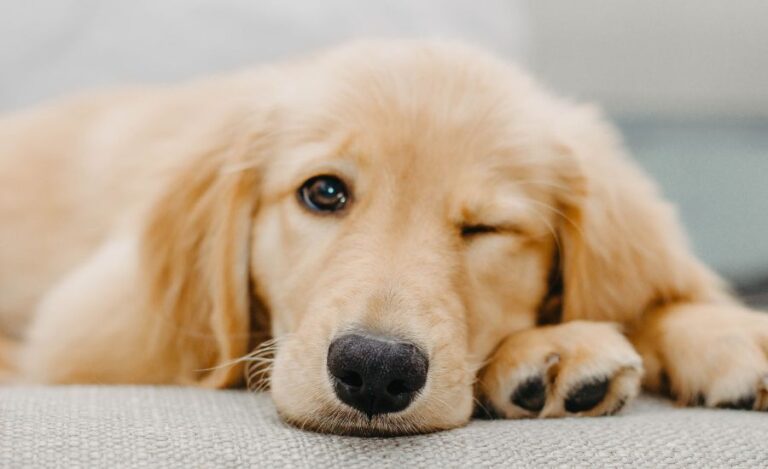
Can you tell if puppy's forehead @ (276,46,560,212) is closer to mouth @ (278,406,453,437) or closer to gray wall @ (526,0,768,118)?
mouth @ (278,406,453,437)

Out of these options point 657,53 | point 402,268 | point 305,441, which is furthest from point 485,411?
point 657,53

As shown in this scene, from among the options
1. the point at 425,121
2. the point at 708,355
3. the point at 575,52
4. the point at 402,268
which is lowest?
the point at 708,355

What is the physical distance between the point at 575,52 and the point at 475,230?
340cm

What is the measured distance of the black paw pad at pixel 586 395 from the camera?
164cm

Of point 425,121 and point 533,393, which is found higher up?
point 425,121

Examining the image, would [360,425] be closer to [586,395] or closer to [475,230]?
[586,395]

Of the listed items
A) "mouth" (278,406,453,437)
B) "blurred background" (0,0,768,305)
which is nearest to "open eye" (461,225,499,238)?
"mouth" (278,406,453,437)

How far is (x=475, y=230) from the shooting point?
1.84 metres

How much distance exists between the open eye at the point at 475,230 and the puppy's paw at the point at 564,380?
267 mm

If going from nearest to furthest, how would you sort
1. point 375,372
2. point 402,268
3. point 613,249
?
point 375,372 → point 402,268 → point 613,249

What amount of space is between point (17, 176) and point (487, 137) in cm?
191

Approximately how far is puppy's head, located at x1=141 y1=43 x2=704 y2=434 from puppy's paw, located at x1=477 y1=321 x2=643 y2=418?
8cm

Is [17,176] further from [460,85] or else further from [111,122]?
[460,85]

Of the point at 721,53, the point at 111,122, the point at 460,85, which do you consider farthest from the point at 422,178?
the point at 721,53
